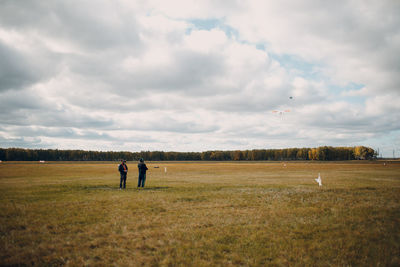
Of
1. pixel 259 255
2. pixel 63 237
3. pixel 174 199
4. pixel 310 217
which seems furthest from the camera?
pixel 174 199

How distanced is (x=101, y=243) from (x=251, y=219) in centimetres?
662

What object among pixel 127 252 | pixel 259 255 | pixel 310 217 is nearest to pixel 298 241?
pixel 259 255

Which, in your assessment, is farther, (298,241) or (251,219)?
(251,219)

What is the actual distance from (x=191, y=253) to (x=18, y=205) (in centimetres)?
1310

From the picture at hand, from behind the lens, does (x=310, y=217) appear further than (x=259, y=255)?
Yes

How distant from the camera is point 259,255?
7020mm

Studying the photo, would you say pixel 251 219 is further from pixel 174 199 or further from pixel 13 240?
pixel 13 240

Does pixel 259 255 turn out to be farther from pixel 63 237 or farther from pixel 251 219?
pixel 63 237

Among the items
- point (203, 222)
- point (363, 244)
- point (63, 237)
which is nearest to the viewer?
point (363, 244)

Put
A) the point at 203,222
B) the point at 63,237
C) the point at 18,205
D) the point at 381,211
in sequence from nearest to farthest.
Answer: the point at 63,237
the point at 203,222
the point at 381,211
the point at 18,205

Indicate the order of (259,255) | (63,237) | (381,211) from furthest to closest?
(381,211), (63,237), (259,255)

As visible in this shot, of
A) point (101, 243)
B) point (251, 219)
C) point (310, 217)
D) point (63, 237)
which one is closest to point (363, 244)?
point (310, 217)

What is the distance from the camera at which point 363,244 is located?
7.83m

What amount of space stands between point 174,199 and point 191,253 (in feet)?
29.9
